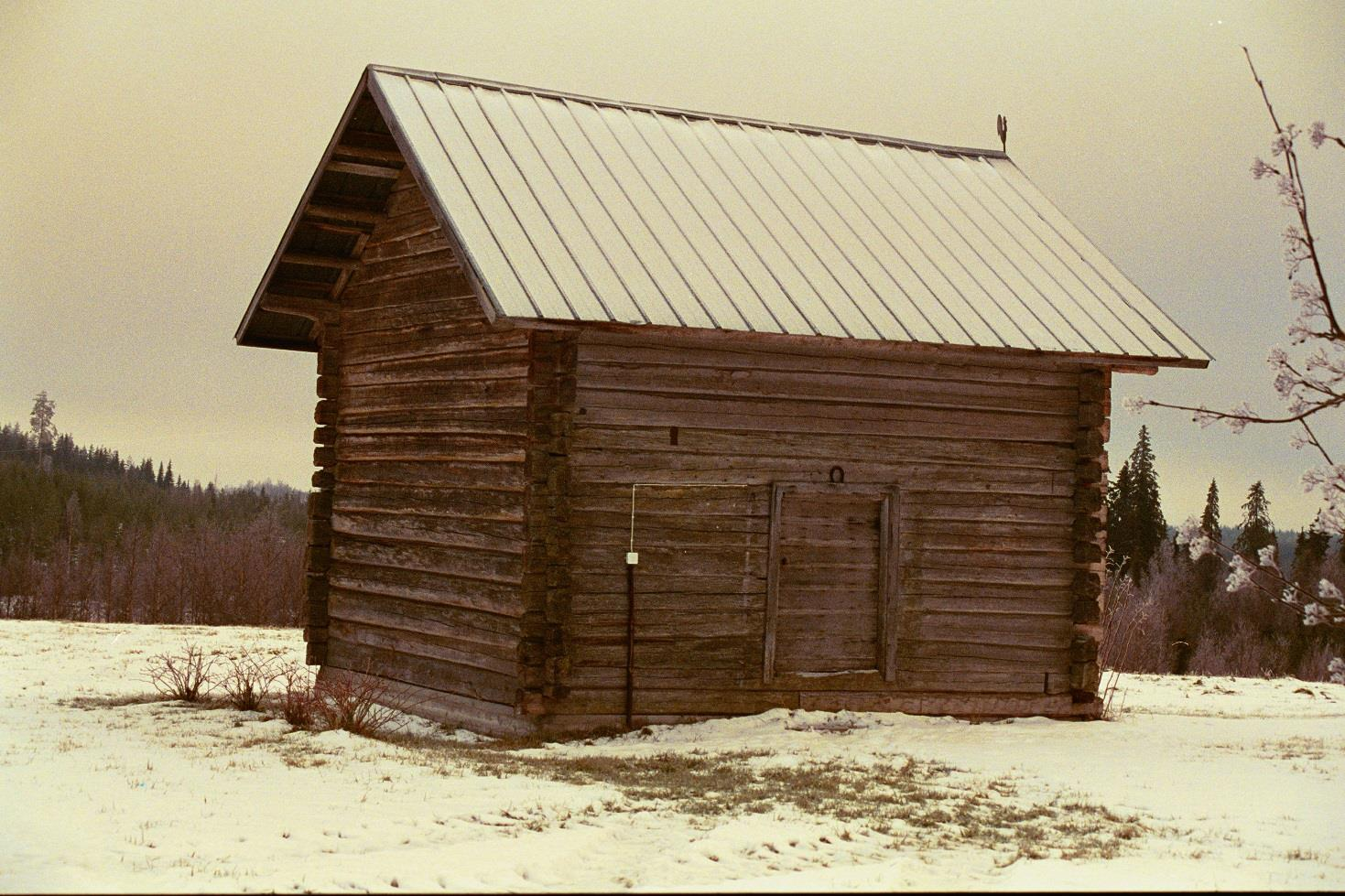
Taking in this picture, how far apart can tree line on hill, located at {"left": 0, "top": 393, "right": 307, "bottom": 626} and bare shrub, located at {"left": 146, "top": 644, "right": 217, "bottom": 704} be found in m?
13.1

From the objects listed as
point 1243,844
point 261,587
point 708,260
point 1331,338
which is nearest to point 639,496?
point 708,260

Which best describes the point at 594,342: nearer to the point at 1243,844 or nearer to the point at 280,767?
the point at 280,767

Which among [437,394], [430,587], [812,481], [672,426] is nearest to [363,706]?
[430,587]

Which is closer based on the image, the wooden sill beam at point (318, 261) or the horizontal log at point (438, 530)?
the horizontal log at point (438, 530)

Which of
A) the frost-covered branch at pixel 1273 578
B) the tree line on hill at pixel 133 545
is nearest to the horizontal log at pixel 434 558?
the frost-covered branch at pixel 1273 578

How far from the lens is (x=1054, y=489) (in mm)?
14773

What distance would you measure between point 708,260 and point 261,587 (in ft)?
99.3

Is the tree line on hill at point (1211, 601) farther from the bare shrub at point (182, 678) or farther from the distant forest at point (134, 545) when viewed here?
the bare shrub at point (182, 678)

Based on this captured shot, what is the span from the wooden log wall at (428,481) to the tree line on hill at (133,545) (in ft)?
54.3

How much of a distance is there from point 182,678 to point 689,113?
28.4 feet

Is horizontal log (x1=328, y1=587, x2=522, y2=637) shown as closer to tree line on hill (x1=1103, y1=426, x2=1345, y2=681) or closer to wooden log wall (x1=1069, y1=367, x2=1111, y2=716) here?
wooden log wall (x1=1069, y1=367, x2=1111, y2=716)

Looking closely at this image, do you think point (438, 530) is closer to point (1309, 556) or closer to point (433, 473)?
point (433, 473)

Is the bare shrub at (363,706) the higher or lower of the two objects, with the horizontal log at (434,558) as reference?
Answer: lower

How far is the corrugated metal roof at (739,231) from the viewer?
13203 mm
